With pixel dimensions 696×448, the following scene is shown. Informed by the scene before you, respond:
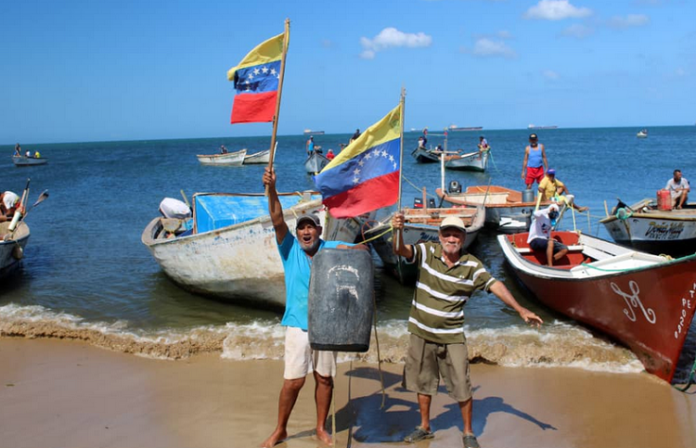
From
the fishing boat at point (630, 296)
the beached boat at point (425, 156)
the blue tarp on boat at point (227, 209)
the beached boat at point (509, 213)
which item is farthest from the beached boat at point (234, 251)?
the beached boat at point (425, 156)

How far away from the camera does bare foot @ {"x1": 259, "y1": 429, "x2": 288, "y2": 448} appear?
14.6 feet

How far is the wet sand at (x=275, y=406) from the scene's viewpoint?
15.6 feet

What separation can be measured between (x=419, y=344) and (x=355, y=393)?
166 centimetres

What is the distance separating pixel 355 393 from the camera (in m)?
5.65

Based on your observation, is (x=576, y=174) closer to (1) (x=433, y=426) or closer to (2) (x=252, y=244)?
(2) (x=252, y=244)

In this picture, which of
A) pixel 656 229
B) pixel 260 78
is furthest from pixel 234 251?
pixel 656 229

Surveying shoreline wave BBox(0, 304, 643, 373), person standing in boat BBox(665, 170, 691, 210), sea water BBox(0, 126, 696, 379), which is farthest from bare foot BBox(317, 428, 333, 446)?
person standing in boat BBox(665, 170, 691, 210)

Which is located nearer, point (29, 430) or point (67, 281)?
point (29, 430)

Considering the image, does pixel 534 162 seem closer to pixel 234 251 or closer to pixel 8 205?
pixel 234 251

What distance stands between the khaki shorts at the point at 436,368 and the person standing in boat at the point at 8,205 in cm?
1077

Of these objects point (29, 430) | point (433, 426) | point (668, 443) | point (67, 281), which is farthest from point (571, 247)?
point (67, 281)

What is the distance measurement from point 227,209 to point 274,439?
20.5 ft

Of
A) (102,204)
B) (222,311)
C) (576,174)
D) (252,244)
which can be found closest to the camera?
(252,244)

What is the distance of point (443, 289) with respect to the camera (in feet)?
13.6
